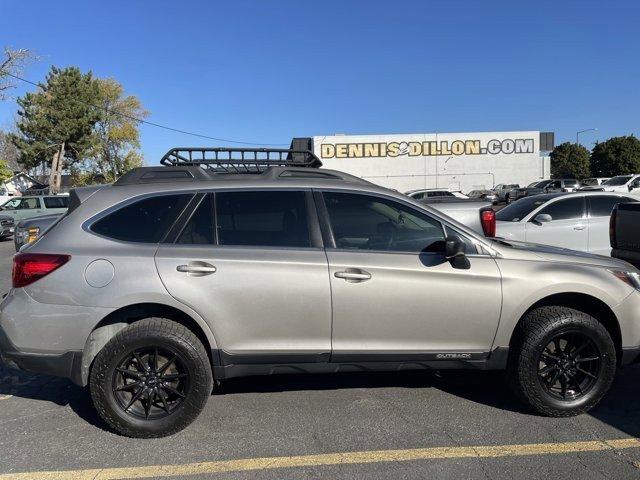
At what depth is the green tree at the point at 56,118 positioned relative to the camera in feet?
156

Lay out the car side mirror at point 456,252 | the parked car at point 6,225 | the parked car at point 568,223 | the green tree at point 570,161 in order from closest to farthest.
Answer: the car side mirror at point 456,252
the parked car at point 568,223
the parked car at point 6,225
the green tree at point 570,161

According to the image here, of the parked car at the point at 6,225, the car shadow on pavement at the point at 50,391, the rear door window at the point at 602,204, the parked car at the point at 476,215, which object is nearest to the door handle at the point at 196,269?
the car shadow on pavement at the point at 50,391

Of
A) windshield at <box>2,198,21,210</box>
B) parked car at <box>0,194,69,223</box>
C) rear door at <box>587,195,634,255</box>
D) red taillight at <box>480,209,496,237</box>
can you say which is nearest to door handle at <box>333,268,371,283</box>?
red taillight at <box>480,209,496,237</box>

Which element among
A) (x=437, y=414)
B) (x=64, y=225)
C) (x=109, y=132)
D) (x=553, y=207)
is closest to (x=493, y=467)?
(x=437, y=414)

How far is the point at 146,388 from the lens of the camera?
140 inches

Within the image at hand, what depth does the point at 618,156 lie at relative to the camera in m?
58.7

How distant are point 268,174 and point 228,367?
1451 mm

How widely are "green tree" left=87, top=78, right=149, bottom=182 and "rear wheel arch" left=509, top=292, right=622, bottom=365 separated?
203 ft

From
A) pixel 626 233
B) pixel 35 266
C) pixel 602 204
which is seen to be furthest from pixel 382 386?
pixel 602 204

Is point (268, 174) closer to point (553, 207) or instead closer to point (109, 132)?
point (553, 207)

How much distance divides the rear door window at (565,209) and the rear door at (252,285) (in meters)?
6.94

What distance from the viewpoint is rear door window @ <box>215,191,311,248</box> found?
3725mm

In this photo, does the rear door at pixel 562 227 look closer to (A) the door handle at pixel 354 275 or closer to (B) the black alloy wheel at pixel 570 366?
(B) the black alloy wheel at pixel 570 366

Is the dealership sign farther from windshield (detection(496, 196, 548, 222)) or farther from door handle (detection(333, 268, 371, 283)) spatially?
door handle (detection(333, 268, 371, 283))
